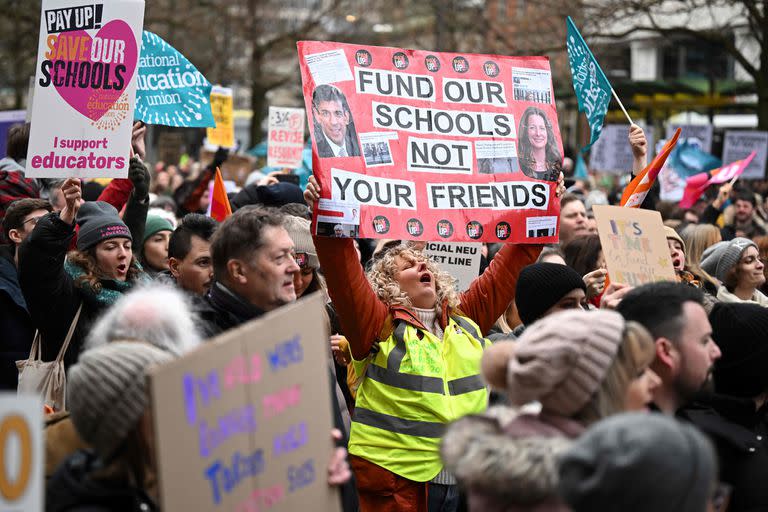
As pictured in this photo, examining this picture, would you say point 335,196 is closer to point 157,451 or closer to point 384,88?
point 384,88

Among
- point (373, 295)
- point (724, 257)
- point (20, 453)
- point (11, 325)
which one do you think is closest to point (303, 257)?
point (373, 295)

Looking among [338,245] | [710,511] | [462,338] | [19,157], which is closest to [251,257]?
[338,245]

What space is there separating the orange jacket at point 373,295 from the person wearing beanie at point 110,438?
6.29 ft

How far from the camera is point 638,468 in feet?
7.72

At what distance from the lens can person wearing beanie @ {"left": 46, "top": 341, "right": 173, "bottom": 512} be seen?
2.81m

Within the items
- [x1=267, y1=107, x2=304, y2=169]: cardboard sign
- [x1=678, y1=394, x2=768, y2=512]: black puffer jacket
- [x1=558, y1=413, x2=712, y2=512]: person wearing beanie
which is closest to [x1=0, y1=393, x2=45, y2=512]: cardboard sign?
[x1=558, y1=413, x2=712, y2=512]: person wearing beanie

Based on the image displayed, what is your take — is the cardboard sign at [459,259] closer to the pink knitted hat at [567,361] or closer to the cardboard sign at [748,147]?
the pink knitted hat at [567,361]

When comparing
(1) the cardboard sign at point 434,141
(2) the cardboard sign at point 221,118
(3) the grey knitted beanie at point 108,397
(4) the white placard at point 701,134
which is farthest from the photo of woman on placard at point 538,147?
(4) the white placard at point 701,134

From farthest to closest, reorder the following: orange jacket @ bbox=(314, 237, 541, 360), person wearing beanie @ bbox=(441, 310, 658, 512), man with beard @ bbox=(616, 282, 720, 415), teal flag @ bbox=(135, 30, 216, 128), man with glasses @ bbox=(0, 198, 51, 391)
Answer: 1. teal flag @ bbox=(135, 30, 216, 128)
2. man with glasses @ bbox=(0, 198, 51, 391)
3. orange jacket @ bbox=(314, 237, 541, 360)
4. man with beard @ bbox=(616, 282, 720, 415)
5. person wearing beanie @ bbox=(441, 310, 658, 512)

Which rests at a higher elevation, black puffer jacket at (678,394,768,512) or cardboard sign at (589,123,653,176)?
cardboard sign at (589,123,653,176)

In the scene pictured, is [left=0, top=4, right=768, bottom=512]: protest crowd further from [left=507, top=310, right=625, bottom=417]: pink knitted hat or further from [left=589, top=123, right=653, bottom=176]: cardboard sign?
[left=589, top=123, right=653, bottom=176]: cardboard sign

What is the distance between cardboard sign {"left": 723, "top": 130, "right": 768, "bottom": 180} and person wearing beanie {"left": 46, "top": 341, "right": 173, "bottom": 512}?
1555 cm

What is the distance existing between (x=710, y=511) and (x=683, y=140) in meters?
14.1

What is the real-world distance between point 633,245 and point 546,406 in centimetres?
230
